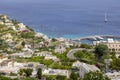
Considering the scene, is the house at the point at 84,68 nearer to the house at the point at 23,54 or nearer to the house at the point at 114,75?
the house at the point at 114,75

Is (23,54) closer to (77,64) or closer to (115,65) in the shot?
(77,64)

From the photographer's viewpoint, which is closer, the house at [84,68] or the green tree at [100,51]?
the house at [84,68]

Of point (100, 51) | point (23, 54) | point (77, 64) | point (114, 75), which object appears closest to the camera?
point (114, 75)

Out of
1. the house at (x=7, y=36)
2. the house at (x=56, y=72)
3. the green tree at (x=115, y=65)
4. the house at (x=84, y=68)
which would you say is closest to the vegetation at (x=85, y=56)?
the house at (x=84, y=68)

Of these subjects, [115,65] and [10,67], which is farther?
[10,67]

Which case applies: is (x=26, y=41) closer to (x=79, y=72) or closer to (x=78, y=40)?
(x=78, y=40)

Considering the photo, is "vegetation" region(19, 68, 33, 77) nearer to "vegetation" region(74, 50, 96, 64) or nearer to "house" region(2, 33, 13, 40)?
"vegetation" region(74, 50, 96, 64)

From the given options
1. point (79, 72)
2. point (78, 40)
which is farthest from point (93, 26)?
point (79, 72)

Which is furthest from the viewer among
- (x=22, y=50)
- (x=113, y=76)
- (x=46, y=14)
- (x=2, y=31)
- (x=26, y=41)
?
(x=46, y=14)

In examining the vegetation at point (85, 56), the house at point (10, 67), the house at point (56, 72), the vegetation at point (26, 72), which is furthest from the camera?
the vegetation at point (85, 56)

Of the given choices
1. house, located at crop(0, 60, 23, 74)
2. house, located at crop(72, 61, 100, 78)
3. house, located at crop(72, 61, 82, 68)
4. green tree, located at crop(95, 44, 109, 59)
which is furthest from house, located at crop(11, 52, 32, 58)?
house, located at crop(72, 61, 100, 78)

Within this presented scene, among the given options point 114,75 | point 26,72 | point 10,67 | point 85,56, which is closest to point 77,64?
point 85,56
